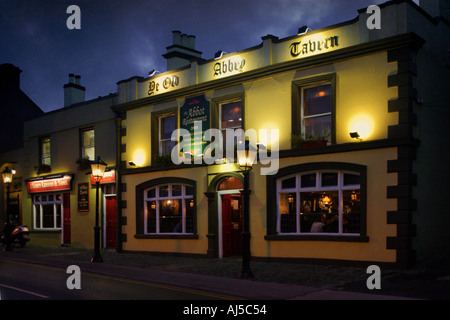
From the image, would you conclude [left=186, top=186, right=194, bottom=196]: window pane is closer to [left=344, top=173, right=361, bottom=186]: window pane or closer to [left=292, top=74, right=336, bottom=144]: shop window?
[left=292, top=74, right=336, bottom=144]: shop window

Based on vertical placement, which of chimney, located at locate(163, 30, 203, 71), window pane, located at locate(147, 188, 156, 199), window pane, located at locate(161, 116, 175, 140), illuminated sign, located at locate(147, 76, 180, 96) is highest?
chimney, located at locate(163, 30, 203, 71)

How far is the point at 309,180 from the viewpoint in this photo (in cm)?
1552

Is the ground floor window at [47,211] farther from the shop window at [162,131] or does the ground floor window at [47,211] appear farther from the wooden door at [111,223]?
the shop window at [162,131]

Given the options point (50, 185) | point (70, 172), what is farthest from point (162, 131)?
point (50, 185)

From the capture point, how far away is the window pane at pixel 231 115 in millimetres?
17656

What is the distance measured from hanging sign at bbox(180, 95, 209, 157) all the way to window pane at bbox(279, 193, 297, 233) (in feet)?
12.9

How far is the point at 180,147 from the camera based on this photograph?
19188mm

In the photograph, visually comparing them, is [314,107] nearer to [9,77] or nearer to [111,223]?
[111,223]

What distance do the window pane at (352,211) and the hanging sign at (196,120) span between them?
5953 mm

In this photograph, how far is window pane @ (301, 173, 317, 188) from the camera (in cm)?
1539

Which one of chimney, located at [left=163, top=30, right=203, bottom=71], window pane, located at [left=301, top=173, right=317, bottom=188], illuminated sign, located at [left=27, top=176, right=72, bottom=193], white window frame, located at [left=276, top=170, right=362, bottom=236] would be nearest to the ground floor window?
illuminated sign, located at [left=27, top=176, right=72, bottom=193]

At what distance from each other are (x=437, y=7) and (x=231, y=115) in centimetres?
766
